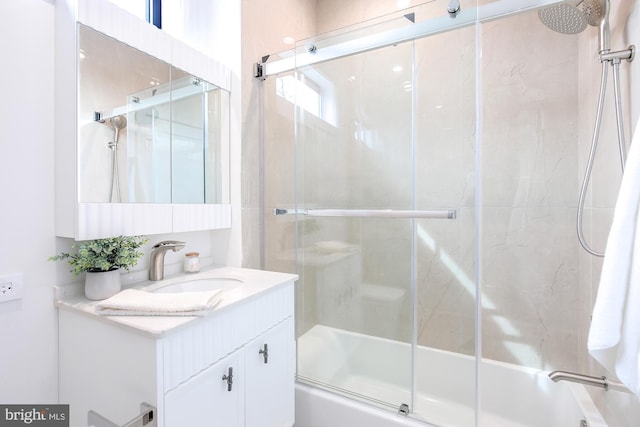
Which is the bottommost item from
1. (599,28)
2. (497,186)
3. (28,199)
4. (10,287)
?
(10,287)

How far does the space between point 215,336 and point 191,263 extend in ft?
1.89

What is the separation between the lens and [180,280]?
4.39 ft

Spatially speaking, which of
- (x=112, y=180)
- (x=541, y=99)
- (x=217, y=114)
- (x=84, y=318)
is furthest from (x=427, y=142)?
(x=84, y=318)

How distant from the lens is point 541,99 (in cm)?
170

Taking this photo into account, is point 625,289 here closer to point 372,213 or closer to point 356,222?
point 372,213

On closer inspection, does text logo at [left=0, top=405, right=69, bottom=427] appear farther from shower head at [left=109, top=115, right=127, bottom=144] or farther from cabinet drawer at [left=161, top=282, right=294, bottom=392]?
shower head at [left=109, top=115, right=127, bottom=144]

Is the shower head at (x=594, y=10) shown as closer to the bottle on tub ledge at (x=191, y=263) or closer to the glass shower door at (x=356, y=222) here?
the glass shower door at (x=356, y=222)

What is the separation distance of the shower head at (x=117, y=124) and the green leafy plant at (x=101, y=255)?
40 centimetres

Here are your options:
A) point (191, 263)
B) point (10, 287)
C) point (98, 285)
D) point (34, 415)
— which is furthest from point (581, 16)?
point (34, 415)

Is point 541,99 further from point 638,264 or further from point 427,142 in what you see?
point 638,264

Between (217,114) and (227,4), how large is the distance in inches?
Answer: 24.4

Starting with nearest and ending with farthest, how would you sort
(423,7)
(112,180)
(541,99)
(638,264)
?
(638,264), (112,180), (423,7), (541,99)

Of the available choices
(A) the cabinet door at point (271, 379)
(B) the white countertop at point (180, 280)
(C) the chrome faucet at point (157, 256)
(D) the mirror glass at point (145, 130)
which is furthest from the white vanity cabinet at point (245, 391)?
(D) the mirror glass at point (145, 130)

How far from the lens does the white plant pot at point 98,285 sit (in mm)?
1005
